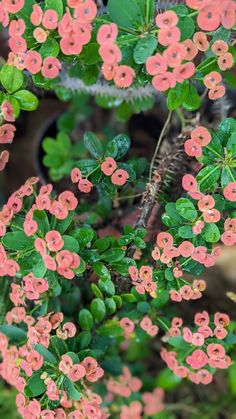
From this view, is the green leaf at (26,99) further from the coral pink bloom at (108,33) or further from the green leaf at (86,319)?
the green leaf at (86,319)

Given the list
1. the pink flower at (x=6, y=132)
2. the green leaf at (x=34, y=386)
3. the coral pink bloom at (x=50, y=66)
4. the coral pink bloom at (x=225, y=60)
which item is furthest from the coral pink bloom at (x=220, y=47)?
the green leaf at (x=34, y=386)

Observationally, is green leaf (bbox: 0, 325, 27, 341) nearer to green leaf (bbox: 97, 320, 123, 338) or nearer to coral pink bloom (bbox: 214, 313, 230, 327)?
green leaf (bbox: 97, 320, 123, 338)

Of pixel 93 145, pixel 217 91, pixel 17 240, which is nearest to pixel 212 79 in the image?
pixel 217 91

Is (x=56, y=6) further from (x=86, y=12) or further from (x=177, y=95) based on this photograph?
(x=177, y=95)

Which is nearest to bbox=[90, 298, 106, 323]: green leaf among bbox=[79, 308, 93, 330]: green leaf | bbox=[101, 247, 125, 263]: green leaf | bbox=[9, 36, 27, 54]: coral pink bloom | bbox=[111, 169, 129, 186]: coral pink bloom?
bbox=[79, 308, 93, 330]: green leaf

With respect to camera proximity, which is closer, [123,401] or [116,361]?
[116,361]

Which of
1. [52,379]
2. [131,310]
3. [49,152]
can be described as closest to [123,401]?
[131,310]

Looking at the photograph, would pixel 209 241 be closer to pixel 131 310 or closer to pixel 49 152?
pixel 131 310
